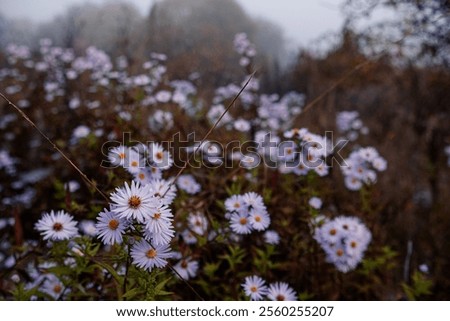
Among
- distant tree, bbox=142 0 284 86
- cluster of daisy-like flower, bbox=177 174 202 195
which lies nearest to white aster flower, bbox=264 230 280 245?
cluster of daisy-like flower, bbox=177 174 202 195

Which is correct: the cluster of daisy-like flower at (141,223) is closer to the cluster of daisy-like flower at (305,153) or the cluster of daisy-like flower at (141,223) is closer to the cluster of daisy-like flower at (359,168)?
the cluster of daisy-like flower at (305,153)

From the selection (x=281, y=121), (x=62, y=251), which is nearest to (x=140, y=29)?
(x=281, y=121)

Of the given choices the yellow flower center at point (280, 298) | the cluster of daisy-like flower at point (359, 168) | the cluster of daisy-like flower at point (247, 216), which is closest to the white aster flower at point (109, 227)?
the cluster of daisy-like flower at point (247, 216)

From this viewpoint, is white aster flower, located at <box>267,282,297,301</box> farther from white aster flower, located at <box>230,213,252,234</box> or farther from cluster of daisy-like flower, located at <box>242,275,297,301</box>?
white aster flower, located at <box>230,213,252,234</box>

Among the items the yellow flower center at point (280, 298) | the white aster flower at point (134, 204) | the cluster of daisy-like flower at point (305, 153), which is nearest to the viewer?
the white aster flower at point (134, 204)

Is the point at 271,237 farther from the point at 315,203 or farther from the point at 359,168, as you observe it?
the point at 359,168

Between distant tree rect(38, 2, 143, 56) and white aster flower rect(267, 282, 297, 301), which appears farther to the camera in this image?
distant tree rect(38, 2, 143, 56)

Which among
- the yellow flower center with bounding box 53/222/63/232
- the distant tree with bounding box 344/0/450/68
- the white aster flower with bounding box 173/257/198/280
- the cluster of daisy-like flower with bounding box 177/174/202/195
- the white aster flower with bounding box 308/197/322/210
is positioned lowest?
the white aster flower with bounding box 173/257/198/280

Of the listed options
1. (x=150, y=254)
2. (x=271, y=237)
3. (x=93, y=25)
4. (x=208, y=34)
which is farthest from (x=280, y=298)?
(x=93, y=25)
